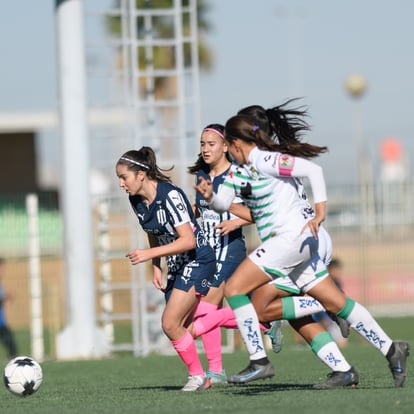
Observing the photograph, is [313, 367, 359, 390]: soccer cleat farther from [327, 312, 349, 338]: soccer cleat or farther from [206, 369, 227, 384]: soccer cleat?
[206, 369, 227, 384]: soccer cleat

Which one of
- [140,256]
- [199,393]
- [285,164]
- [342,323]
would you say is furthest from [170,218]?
[342,323]

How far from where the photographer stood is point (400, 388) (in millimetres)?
8289

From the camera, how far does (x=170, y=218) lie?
872cm

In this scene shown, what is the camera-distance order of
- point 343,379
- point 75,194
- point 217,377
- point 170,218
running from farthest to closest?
point 75,194, point 217,377, point 170,218, point 343,379

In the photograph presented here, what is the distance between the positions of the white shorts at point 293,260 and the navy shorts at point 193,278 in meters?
0.97

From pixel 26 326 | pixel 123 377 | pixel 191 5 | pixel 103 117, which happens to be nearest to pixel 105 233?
pixel 191 5

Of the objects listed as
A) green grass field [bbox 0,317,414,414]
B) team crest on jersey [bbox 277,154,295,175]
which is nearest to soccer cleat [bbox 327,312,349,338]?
green grass field [bbox 0,317,414,414]

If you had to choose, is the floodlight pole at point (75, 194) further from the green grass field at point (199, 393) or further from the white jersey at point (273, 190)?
the white jersey at point (273, 190)

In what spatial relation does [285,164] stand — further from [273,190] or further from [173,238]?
[173,238]

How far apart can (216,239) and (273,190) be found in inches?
66.9

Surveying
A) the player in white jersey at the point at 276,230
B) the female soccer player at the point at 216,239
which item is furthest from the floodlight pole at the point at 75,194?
the player in white jersey at the point at 276,230

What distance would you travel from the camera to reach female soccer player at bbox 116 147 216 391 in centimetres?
870

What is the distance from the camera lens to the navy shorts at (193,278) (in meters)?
8.94

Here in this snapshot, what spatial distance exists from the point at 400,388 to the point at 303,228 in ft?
4.45
